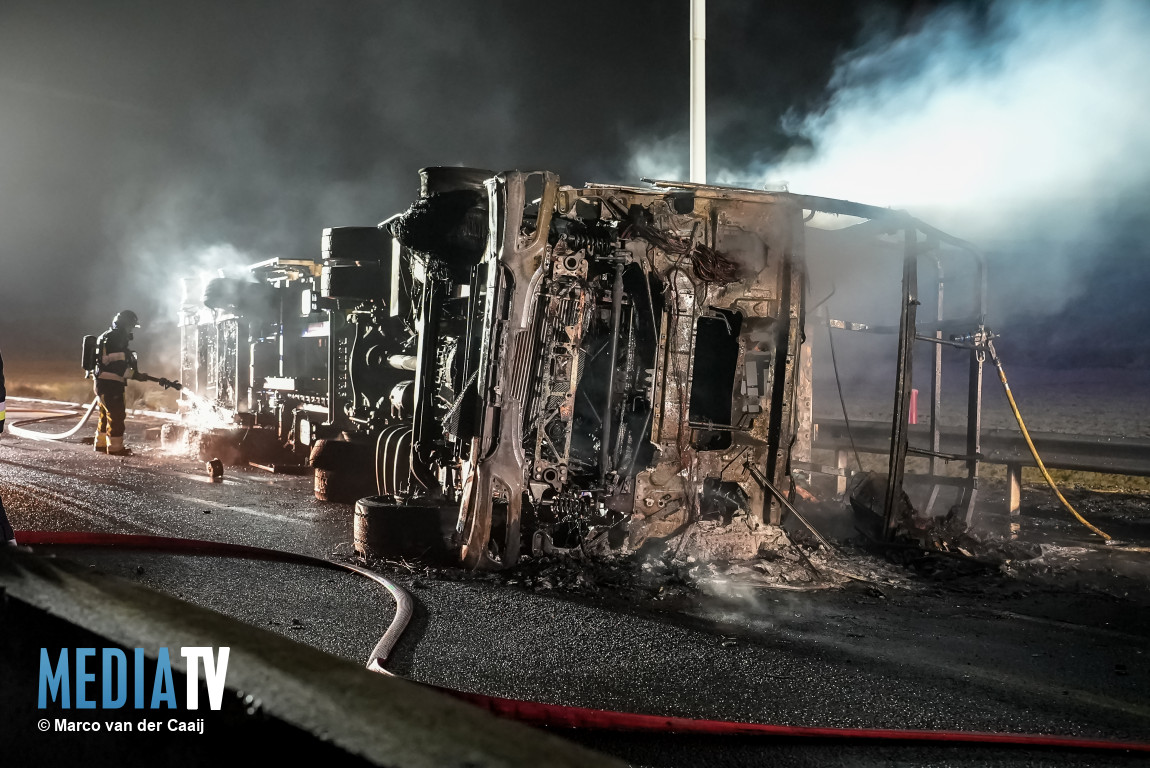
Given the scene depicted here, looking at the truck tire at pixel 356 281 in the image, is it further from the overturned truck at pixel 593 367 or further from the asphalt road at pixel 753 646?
the asphalt road at pixel 753 646

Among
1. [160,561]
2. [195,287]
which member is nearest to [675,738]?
[160,561]

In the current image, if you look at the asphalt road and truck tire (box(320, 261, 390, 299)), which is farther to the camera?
truck tire (box(320, 261, 390, 299))

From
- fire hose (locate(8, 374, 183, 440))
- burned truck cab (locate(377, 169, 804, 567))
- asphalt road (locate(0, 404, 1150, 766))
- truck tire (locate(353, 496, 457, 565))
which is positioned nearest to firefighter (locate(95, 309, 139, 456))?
fire hose (locate(8, 374, 183, 440))

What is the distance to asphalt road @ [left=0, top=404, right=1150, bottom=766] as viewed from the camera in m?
3.67

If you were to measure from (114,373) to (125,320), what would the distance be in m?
0.96

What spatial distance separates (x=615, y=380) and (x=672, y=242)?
1427 millimetres

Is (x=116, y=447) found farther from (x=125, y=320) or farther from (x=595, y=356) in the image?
(x=595, y=356)

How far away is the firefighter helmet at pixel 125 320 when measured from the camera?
13.6m

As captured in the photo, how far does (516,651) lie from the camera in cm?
454

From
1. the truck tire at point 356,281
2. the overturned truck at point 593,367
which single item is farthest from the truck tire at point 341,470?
the truck tire at point 356,281

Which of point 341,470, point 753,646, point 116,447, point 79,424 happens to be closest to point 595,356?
point 753,646

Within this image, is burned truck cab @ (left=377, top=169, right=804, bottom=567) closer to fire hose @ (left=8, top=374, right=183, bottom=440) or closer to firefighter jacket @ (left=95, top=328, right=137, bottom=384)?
firefighter jacket @ (left=95, top=328, right=137, bottom=384)

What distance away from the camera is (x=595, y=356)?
754 cm

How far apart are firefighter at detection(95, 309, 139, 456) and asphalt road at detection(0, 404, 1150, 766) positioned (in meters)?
6.45
